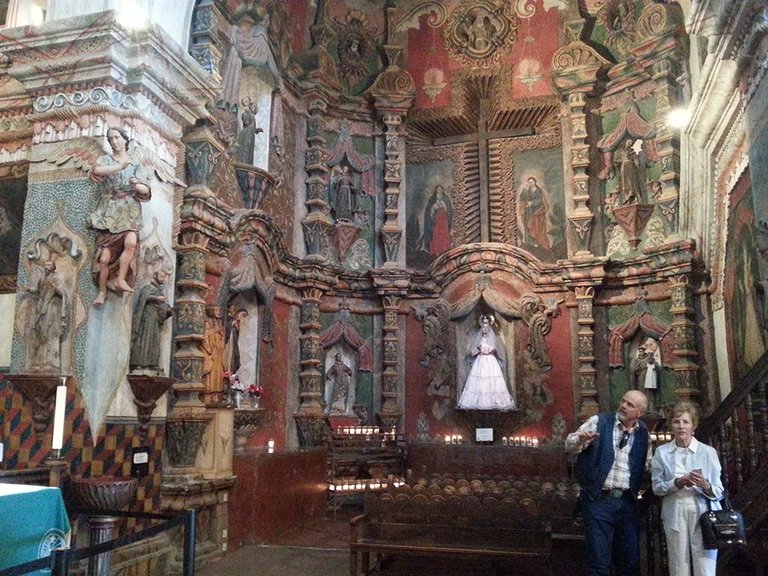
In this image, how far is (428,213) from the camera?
13375 millimetres

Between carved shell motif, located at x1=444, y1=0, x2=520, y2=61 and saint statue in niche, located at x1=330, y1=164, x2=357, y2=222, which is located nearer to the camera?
saint statue in niche, located at x1=330, y1=164, x2=357, y2=222

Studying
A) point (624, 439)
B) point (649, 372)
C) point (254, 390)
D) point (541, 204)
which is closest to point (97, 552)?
point (624, 439)

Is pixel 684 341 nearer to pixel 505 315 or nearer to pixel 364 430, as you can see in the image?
pixel 505 315

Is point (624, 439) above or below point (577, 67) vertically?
below

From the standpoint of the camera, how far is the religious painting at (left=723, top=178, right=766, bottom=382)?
7734mm

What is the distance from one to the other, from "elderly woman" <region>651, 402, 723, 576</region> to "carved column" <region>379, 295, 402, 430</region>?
7.82 meters

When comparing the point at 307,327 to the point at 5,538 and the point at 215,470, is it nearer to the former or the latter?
the point at 215,470

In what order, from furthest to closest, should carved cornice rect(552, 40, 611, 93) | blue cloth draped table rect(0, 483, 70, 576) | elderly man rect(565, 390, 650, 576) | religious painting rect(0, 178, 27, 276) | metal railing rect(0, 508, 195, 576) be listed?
carved cornice rect(552, 40, 611, 93) < religious painting rect(0, 178, 27, 276) < elderly man rect(565, 390, 650, 576) < blue cloth draped table rect(0, 483, 70, 576) < metal railing rect(0, 508, 195, 576)

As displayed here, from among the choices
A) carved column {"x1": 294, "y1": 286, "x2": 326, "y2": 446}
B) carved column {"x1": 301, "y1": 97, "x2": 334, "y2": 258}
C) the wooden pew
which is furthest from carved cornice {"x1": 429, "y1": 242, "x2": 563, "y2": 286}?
the wooden pew

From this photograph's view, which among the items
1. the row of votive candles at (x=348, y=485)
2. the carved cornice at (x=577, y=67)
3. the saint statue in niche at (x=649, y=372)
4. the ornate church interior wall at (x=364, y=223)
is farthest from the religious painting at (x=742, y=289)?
the row of votive candles at (x=348, y=485)

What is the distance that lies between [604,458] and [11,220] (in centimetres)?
603

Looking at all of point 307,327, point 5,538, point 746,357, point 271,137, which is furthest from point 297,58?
point 5,538

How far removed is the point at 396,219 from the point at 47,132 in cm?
712

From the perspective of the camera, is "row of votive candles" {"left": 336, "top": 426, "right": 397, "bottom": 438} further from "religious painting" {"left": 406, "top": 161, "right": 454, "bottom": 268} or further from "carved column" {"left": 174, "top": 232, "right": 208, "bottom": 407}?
"carved column" {"left": 174, "top": 232, "right": 208, "bottom": 407}
